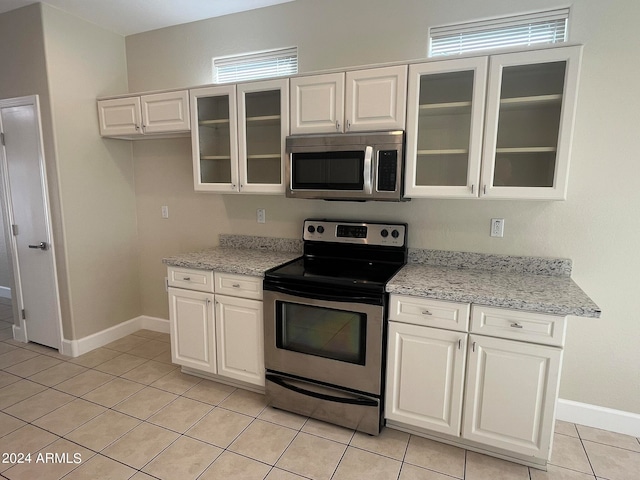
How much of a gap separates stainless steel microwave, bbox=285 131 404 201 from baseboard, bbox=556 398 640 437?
1741 mm

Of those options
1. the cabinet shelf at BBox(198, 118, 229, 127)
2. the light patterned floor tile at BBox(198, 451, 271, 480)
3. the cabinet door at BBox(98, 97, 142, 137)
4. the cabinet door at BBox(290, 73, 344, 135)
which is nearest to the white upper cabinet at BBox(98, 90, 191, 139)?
the cabinet door at BBox(98, 97, 142, 137)

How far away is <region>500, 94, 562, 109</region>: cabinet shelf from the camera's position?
193 cm

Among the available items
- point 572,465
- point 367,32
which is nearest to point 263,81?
point 367,32

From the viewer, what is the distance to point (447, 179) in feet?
7.11

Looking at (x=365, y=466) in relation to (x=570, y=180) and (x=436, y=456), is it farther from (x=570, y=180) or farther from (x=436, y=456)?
(x=570, y=180)

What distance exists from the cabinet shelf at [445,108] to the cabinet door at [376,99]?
124 millimetres

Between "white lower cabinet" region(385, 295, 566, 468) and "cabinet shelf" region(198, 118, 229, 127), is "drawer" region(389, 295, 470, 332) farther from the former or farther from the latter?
"cabinet shelf" region(198, 118, 229, 127)

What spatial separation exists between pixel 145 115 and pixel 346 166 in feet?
5.84

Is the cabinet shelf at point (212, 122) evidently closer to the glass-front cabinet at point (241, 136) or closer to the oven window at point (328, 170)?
the glass-front cabinet at point (241, 136)

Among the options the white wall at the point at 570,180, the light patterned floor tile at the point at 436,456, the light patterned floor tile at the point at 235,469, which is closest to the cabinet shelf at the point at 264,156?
the white wall at the point at 570,180

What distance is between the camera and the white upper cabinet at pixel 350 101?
84.7 inches

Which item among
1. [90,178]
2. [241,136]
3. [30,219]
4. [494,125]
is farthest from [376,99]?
[30,219]

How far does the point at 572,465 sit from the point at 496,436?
461mm

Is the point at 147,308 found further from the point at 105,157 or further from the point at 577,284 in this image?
the point at 577,284
